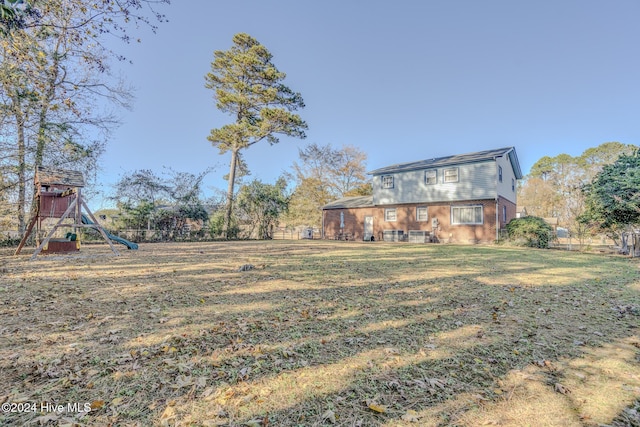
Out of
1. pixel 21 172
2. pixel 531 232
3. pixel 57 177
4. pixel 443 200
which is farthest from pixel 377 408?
pixel 443 200

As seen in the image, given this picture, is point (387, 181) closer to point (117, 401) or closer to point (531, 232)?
point (531, 232)

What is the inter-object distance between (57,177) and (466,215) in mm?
19876

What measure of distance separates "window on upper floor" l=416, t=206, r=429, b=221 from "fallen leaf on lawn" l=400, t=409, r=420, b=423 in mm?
18956

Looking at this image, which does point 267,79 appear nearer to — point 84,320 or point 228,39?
point 228,39

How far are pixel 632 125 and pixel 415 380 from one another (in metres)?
32.0

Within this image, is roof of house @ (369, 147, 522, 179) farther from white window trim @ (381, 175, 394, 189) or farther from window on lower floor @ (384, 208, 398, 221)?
window on lower floor @ (384, 208, 398, 221)

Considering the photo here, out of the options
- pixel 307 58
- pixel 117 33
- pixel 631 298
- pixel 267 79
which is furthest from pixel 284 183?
pixel 631 298

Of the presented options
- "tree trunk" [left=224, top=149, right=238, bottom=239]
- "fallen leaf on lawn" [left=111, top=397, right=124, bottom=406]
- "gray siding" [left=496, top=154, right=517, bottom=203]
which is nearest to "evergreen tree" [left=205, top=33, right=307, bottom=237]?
"tree trunk" [left=224, top=149, right=238, bottom=239]

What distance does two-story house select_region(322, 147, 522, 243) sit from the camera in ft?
56.6

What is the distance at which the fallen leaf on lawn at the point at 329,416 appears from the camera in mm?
1757

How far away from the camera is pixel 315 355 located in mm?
2625

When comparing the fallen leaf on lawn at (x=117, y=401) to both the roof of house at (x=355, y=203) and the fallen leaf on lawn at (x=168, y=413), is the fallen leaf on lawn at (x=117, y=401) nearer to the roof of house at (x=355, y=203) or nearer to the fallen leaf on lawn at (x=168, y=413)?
the fallen leaf on lawn at (x=168, y=413)

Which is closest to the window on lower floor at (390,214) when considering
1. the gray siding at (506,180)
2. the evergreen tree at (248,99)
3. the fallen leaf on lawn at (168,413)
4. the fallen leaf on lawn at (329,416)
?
the gray siding at (506,180)

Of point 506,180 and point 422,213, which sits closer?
point 506,180
